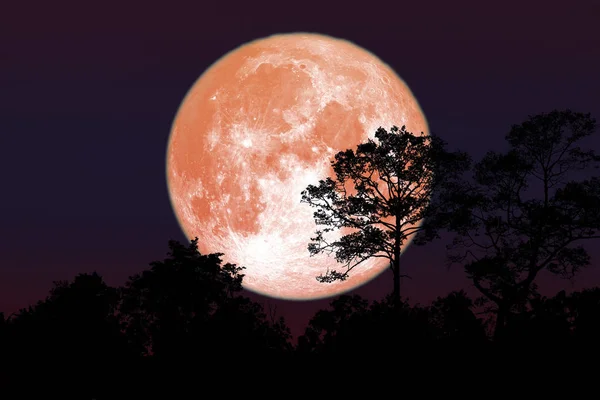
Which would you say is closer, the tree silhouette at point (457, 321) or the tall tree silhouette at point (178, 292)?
the tree silhouette at point (457, 321)

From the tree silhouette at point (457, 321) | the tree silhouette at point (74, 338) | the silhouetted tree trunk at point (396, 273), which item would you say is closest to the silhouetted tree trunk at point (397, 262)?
the silhouetted tree trunk at point (396, 273)

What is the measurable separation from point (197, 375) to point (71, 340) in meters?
A: 19.2

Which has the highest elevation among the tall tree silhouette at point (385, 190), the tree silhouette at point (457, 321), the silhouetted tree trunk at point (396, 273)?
the tall tree silhouette at point (385, 190)

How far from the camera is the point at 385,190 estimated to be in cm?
4688

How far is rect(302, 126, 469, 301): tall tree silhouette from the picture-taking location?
150 ft

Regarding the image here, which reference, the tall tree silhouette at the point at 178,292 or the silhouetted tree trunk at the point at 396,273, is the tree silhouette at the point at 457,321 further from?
the tall tree silhouette at the point at 178,292

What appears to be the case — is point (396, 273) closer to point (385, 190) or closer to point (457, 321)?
point (385, 190)

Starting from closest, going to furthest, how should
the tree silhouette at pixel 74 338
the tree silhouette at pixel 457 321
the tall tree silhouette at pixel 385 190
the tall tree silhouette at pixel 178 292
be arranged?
the tree silhouette at pixel 457 321 → the tree silhouette at pixel 74 338 → the tall tree silhouette at pixel 385 190 → the tall tree silhouette at pixel 178 292

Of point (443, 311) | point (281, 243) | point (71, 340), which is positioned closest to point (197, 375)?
point (443, 311)

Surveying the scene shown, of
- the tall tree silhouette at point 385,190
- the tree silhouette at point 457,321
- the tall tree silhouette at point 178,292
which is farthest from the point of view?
the tall tree silhouette at point 178,292

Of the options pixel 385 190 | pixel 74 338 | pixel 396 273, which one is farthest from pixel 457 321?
pixel 74 338

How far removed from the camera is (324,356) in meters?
27.2

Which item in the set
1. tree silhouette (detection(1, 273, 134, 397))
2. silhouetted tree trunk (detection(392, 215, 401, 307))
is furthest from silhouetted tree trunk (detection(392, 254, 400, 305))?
tree silhouette (detection(1, 273, 134, 397))

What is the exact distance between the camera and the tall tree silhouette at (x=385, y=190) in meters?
45.8
